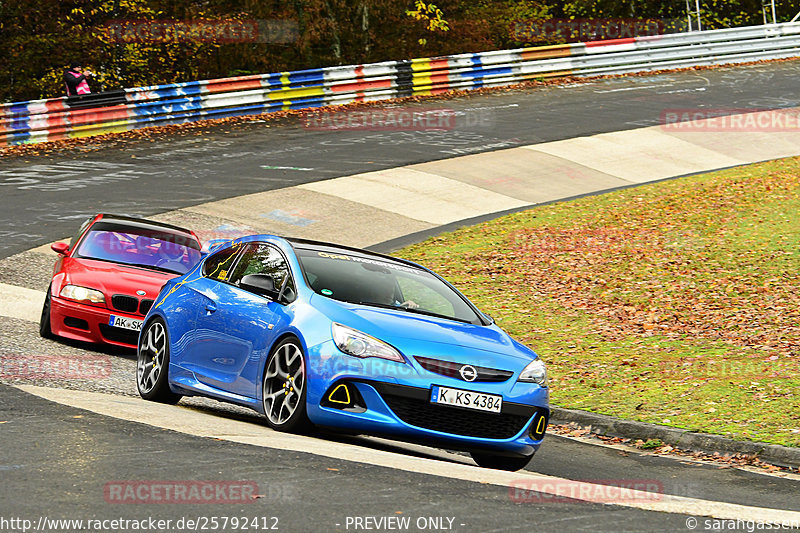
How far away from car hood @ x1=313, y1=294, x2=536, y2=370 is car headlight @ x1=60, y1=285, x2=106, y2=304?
475cm

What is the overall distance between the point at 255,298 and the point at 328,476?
8.66 ft

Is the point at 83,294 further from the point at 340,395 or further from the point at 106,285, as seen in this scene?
the point at 340,395

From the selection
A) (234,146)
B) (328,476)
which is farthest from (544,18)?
(328,476)

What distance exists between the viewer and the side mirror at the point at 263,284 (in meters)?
8.57

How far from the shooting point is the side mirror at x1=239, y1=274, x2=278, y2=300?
8.57 meters

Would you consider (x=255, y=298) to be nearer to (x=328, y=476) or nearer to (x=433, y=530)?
(x=328, y=476)

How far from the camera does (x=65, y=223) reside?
19.6m

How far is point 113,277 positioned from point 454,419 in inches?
238

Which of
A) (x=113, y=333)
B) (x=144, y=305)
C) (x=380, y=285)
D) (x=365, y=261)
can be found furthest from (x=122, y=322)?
(x=380, y=285)

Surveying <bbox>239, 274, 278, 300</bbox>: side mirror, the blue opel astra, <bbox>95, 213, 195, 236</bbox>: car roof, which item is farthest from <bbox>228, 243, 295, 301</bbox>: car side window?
<bbox>95, 213, 195, 236</bbox>: car roof

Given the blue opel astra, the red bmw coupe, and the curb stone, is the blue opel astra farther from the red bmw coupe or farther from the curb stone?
the red bmw coupe

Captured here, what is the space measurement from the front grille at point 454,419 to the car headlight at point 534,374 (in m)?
0.27

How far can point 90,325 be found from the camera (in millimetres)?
12289

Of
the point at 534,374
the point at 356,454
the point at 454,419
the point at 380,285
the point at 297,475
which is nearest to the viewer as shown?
the point at 297,475
